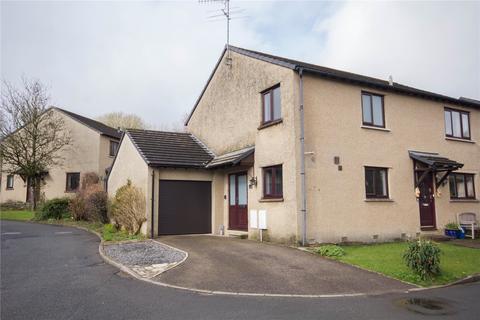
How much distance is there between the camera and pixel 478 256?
1220cm

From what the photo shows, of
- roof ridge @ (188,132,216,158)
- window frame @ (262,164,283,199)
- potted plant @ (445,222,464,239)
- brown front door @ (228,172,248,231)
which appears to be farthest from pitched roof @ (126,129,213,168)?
potted plant @ (445,222,464,239)

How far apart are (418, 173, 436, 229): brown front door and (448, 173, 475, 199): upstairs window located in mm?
1505

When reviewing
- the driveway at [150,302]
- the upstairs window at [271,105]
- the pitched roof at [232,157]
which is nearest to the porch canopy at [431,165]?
the upstairs window at [271,105]

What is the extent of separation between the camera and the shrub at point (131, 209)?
55.4 ft

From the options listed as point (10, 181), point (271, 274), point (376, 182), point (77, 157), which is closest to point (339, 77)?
point (376, 182)

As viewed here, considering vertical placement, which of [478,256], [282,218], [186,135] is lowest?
[478,256]

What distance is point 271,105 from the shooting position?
15.6 metres

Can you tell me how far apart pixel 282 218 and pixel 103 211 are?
479 inches

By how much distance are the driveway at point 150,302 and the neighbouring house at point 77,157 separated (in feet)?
79.6

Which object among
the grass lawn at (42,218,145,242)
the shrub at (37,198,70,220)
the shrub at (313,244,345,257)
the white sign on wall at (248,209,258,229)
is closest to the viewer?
the shrub at (313,244,345,257)

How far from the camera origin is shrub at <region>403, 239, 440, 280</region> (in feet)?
31.0

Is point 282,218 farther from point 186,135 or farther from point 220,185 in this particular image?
point 186,135

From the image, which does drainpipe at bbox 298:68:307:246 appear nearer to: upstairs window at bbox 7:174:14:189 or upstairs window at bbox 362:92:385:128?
upstairs window at bbox 362:92:385:128

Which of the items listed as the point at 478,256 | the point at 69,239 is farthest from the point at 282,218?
the point at 69,239
